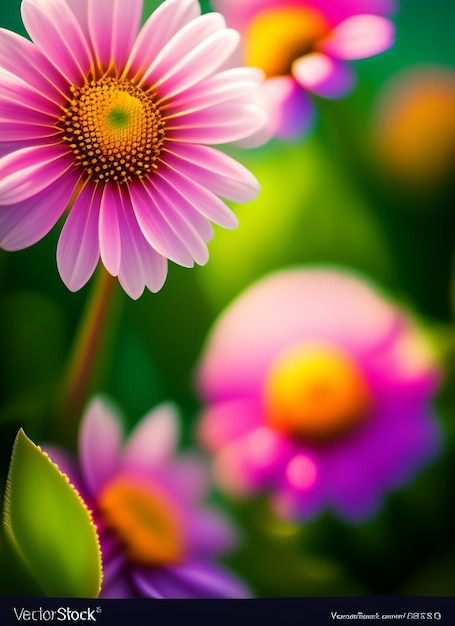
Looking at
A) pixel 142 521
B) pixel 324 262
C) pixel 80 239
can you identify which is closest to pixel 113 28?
pixel 80 239

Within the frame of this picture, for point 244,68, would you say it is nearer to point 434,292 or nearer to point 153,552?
point 434,292

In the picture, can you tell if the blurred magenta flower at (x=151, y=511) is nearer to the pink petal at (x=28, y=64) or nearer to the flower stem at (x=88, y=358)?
the flower stem at (x=88, y=358)

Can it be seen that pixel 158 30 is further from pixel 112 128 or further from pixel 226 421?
pixel 226 421

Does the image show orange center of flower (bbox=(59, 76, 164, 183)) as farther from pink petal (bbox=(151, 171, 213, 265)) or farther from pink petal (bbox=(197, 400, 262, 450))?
pink petal (bbox=(197, 400, 262, 450))

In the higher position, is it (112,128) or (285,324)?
(112,128)

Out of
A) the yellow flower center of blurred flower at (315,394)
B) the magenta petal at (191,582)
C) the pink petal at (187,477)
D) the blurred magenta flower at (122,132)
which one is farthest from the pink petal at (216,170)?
the magenta petal at (191,582)

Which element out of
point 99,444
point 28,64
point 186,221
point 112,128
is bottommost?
point 99,444
